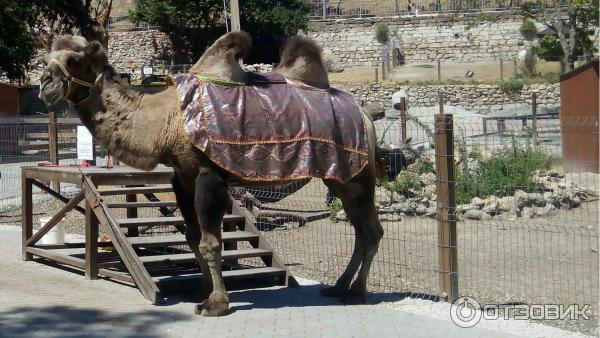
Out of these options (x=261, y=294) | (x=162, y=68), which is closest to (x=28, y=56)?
(x=162, y=68)

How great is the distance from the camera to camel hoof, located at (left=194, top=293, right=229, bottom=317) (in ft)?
25.7

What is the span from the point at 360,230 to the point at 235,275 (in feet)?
4.52

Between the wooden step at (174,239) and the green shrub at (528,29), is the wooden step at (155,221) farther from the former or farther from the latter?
the green shrub at (528,29)

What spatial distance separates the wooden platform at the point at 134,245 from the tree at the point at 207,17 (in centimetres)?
3766

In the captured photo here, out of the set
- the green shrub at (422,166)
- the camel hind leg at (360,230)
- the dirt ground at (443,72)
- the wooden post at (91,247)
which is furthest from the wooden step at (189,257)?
the dirt ground at (443,72)

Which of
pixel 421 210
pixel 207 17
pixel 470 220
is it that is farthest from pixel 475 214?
pixel 207 17

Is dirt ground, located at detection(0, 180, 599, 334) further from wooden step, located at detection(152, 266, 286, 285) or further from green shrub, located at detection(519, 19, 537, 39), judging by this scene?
green shrub, located at detection(519, 19, 537, 39)

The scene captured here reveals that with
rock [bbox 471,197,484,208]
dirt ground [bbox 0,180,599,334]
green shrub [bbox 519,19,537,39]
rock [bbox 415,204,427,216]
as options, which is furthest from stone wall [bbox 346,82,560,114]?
dirt ground [bbox 0,180,599,334]

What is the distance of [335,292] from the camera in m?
8.75

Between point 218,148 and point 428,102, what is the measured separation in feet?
115

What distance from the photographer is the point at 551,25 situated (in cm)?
4234

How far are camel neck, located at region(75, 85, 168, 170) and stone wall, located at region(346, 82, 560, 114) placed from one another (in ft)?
108

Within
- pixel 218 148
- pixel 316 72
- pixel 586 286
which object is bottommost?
pixel 586 286

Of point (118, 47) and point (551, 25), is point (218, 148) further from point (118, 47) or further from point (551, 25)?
point (118, 47)
